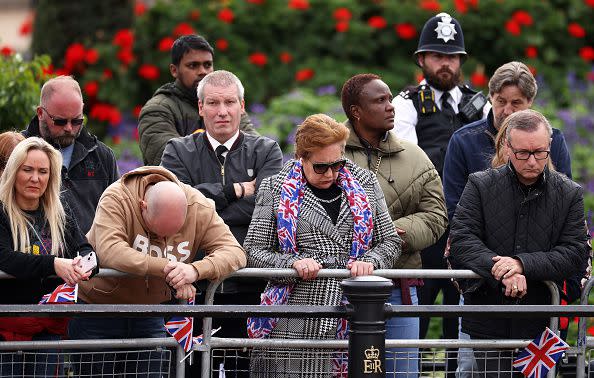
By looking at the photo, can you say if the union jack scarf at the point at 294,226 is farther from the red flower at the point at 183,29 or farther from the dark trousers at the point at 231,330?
the red flower at the point at 183,29

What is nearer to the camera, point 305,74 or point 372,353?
point 372,353

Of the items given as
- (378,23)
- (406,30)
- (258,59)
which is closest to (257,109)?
(258,59)

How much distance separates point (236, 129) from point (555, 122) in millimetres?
6088

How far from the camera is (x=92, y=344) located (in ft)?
20.1

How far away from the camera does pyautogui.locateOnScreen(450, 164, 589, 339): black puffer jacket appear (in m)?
6.59

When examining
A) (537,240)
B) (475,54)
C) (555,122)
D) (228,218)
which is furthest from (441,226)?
(475,54)

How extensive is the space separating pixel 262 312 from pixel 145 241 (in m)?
0.89

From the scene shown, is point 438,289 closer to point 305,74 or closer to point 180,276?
point 180,276

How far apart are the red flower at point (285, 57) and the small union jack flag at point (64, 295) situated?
7.38 m

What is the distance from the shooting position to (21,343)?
6051mm

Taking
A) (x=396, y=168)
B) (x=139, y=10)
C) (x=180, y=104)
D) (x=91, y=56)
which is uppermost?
(x=139, y=10)

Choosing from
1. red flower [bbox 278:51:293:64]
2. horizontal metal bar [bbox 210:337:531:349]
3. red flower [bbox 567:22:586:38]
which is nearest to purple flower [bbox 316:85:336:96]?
red flower [bbox 278:51:293:64]

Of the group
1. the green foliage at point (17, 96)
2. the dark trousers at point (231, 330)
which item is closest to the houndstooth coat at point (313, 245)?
the dark trousers at point (231, 330)

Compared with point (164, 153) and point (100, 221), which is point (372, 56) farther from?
point (100, 221)
